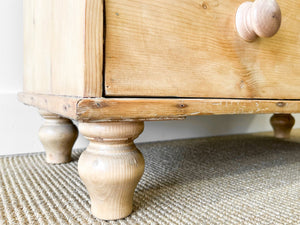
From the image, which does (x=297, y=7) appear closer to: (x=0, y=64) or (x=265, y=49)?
(x=265, y=49)

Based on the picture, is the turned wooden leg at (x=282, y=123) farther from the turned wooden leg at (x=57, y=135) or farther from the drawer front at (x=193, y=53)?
the turned wooden leg at (x=57, y=135)

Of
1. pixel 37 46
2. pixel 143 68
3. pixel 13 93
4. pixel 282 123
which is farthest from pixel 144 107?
pixel 282 123

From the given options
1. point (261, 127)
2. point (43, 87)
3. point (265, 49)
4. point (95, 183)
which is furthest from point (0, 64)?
point (261, 127)

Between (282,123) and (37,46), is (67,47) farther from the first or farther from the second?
(282,123)

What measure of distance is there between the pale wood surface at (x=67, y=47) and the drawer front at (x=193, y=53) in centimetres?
2

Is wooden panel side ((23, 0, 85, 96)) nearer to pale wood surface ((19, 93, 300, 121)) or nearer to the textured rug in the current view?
pale wood surface ((19, 93, 300, 121))

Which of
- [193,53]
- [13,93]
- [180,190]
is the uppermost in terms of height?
[193,53]

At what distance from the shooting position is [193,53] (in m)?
0.46

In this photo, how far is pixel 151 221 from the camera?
1.45ft

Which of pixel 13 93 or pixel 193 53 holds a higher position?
pixel 193 53

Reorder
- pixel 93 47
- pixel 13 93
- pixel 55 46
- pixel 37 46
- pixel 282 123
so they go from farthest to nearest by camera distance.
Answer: pixel 282 123 → pixel 13 93 → pixel 37 46 → pixel 55 46 → pixel 93 47

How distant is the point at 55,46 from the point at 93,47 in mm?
154

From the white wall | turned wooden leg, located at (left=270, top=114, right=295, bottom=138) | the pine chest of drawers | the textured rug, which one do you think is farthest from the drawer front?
turned wooden leg, located at (left=270, top=114, right=295, bottom=138)

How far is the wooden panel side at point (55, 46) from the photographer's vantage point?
0.39 meters
